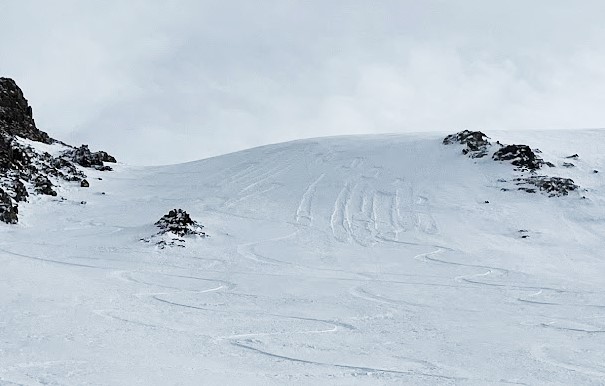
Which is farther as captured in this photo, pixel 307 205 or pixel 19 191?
pixel 307 205

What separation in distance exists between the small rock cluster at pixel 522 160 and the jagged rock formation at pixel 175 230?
1461 cm

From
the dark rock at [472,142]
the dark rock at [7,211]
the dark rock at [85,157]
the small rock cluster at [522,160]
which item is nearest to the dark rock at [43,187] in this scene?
the dark rock at [7,211]

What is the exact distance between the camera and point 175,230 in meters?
17.0

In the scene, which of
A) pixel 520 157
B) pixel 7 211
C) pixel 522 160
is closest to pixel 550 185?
pixel 522 160

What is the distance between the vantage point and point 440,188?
25.1 m

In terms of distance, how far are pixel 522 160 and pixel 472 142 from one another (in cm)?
389

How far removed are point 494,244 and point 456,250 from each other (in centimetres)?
184

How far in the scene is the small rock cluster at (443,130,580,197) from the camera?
966 inches

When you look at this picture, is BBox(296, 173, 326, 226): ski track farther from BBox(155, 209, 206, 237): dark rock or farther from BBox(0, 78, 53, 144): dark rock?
BBox(0, 78, 53, 144): dark rock

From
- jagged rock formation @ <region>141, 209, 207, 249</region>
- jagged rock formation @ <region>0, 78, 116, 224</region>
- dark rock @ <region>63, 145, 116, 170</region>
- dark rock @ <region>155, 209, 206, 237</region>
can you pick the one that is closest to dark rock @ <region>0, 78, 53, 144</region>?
jagged rock formation @ <region>0, 78, 116, 224</region>

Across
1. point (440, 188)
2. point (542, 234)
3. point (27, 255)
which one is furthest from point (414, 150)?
point (27, 255)

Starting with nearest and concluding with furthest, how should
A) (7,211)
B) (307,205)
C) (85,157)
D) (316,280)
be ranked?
(316,280) < (7,211) < (307,205) < (85,157)

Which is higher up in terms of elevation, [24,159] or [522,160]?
[522,160]

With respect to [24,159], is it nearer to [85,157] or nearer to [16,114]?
[85,157]
